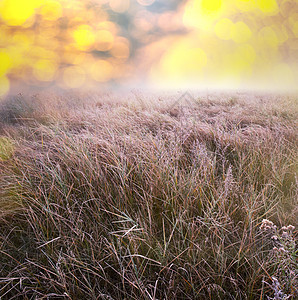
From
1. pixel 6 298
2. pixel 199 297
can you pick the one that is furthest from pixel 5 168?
pixel 199 297

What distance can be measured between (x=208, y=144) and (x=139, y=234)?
56.5 inches

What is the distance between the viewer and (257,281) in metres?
0.79

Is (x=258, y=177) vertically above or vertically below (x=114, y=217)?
above

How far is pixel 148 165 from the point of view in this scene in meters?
1.44

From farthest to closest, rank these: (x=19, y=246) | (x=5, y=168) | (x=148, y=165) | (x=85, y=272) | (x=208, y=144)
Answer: (x=208, y=144) < (x=5, y=168) < (x=148, y=165) < (x=19, y=246) < (x=85, y=272)

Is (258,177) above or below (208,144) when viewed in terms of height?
below

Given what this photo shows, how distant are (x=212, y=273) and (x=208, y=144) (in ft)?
4.72

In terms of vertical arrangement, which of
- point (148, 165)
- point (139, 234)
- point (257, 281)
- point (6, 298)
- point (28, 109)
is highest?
point (28, 109)

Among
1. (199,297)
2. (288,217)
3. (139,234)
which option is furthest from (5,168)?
(288,217)

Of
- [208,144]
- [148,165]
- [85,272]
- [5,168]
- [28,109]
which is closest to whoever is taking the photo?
[85,272]

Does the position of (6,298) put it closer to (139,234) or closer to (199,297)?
(139,234)

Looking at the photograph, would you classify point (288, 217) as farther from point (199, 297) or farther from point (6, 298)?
point (6, 298)

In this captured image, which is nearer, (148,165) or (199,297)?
(199,297)

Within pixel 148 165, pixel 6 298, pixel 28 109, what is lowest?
pixel 6 298
